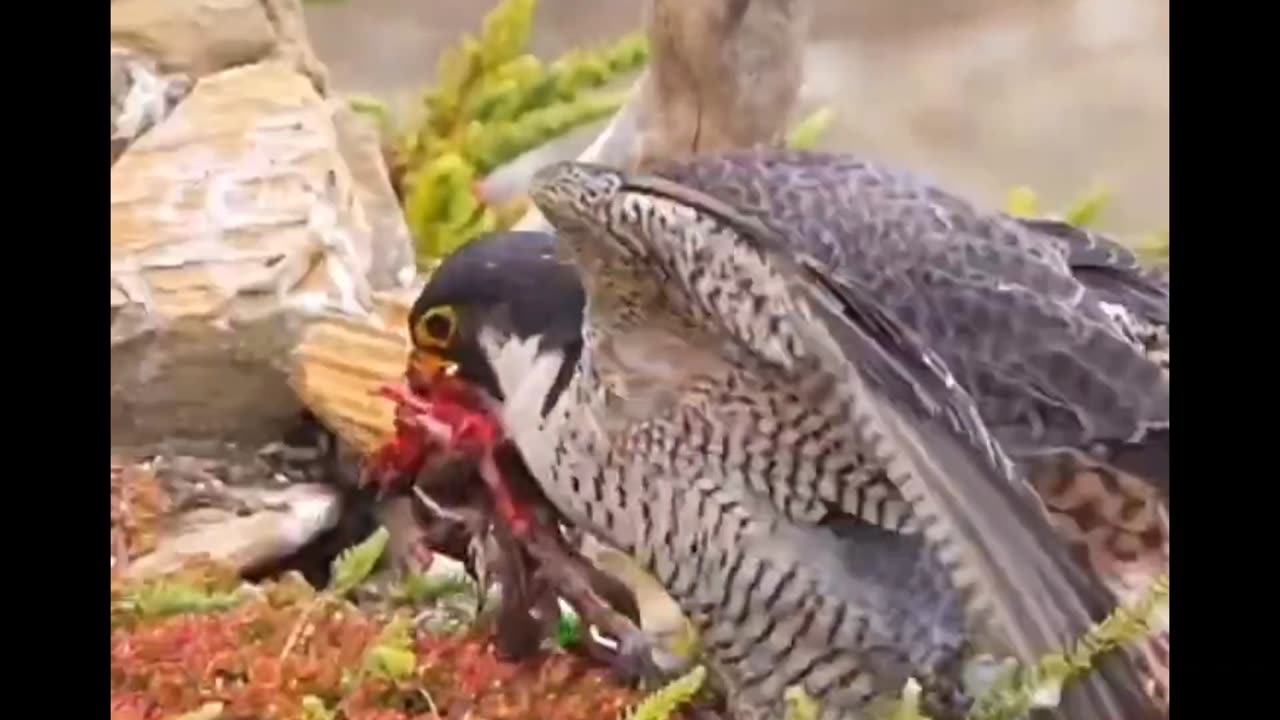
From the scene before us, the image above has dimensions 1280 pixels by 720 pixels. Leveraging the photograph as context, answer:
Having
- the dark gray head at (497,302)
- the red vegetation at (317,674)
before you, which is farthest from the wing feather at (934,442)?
A: the red vegetation at (317,674)

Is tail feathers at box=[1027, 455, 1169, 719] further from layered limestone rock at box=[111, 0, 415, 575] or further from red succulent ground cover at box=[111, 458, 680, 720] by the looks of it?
layered limestone rock at box=[111, 0, 415, 575]

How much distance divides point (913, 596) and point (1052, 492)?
91 millimetres

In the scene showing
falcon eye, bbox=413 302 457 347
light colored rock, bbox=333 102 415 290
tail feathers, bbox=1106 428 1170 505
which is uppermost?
tail feathers, bbox=1106 428 1170 505

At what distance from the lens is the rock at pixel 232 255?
1048mm

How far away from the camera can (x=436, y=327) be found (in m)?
1.03

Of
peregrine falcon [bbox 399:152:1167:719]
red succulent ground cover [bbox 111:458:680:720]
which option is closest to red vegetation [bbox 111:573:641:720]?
red succulent ground cover [bbox 111:458:680:720]

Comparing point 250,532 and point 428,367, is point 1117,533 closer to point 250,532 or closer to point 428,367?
point 428,367

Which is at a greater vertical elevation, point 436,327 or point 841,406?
point 841,406

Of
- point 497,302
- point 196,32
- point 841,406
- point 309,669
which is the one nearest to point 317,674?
point 309,669

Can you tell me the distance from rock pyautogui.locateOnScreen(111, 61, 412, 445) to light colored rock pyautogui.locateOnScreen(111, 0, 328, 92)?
20 millimetres

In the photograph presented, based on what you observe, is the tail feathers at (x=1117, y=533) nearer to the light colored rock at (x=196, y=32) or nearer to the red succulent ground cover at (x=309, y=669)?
the red succulent ground cover at (x=309, y=669)

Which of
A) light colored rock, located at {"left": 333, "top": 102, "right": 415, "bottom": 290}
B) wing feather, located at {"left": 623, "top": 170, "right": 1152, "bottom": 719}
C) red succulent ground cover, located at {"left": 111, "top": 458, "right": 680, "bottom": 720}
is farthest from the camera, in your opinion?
light colored rock, located at {"left": 333, "top": 102, "right": 415, "bottom": 290}

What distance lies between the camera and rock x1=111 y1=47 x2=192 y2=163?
107 centimetres
